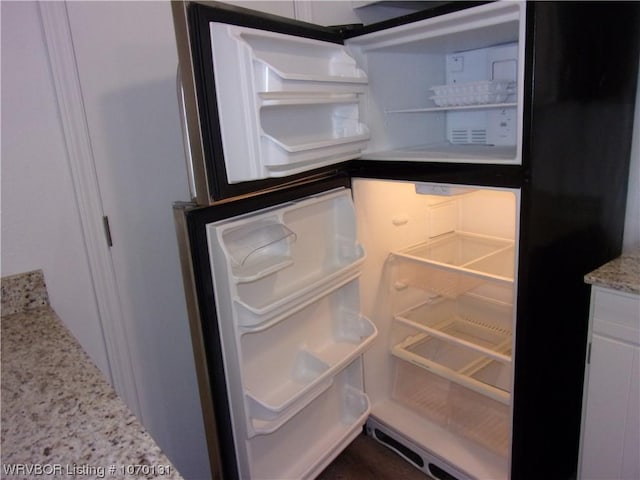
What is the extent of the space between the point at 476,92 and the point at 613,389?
3.37ft

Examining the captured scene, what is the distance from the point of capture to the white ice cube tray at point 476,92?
145 cm

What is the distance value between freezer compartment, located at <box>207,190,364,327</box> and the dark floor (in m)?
0.90

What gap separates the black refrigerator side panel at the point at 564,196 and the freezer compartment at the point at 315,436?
0.56 metres

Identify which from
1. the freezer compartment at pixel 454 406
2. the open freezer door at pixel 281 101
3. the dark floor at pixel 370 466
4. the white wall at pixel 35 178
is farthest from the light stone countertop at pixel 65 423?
the freezer compartment at pixel 454 406

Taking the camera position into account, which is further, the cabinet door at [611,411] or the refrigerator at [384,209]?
the cabinet door at [611,411]

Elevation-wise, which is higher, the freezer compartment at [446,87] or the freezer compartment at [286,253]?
the freezer compartment at [446,87]

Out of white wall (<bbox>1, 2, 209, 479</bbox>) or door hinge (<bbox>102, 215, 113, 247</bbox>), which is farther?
door hinge (<bbox>102, 215, 113, 247</bbox>)

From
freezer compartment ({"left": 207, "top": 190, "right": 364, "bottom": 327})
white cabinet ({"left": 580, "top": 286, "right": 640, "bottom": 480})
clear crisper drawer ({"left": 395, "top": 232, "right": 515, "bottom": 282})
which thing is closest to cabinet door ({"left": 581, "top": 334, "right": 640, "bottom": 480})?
white cabinet ({"left": 580, "top": 286, "right": 640, "bottom": 480})

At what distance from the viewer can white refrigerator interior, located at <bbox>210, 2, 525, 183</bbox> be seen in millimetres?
1062

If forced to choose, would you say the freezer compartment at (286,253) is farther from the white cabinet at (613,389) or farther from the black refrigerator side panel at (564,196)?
the white cabinet at (613,389)

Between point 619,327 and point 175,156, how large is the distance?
1480mm

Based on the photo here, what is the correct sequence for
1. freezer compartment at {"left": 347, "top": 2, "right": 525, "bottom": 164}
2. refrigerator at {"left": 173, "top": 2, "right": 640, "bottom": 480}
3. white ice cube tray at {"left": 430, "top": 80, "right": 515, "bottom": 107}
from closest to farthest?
refrigerator at {"left": 173, "top": 2, "right": 640, "bottom": 480}
freezer compartment at {"left": 347, "top": 2, "right": 525, "bottom": 164}
white ice cube tray at {"left": 430, "top": 80, "right": 515, "bottom": 107}

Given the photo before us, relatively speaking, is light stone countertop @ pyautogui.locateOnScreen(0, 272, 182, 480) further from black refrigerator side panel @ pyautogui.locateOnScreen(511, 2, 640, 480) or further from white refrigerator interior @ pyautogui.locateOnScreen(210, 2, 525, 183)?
black refrigerator side panel @ pyautogui.locateOnScreen(511, 2, 640, 480)

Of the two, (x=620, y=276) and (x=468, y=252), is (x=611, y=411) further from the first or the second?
(x=468, y=252)
